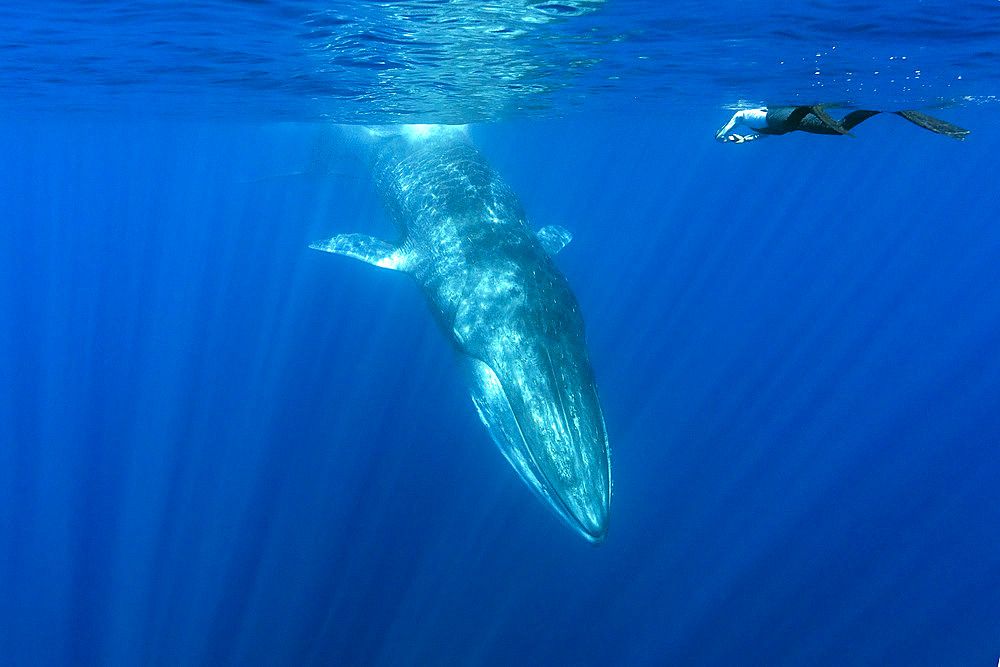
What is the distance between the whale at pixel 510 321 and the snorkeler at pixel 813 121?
9.10ft

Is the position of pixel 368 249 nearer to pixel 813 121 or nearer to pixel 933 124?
pixel 813 121

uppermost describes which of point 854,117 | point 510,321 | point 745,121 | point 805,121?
point 854,117

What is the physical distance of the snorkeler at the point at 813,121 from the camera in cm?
390

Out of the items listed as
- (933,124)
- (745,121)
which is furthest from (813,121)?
(933,124)

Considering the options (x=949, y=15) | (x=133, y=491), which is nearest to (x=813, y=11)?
(x=949, y=15)

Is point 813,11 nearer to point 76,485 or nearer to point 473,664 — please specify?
point 473,664

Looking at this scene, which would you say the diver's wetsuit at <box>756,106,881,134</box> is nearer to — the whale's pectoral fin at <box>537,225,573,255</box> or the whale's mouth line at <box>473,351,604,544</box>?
the whale's mouth line at <box>473,351,604,544</box>

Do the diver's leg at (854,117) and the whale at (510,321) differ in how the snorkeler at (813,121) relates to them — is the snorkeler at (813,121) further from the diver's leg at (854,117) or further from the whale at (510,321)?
the whale at (510,321)

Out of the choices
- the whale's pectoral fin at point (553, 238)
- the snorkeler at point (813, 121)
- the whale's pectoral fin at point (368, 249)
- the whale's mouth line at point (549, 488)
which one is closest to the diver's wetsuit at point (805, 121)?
the snorkeler at point (813, 121)

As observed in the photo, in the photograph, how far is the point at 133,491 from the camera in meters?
14.4

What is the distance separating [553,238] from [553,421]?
5.70 meters

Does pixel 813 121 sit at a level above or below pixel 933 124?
below

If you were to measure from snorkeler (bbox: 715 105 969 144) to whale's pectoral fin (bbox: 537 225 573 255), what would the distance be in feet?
17.4

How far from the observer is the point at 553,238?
10.9 meters
